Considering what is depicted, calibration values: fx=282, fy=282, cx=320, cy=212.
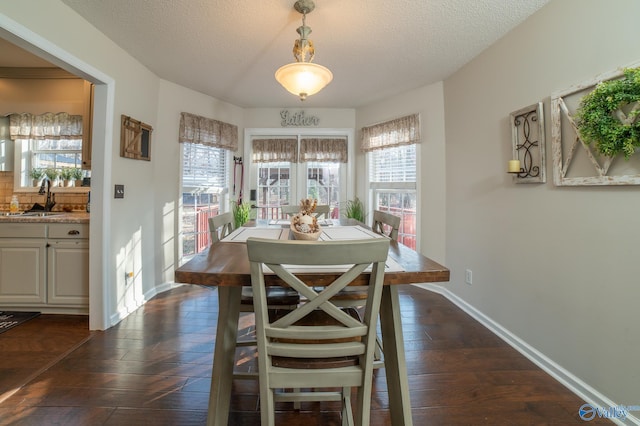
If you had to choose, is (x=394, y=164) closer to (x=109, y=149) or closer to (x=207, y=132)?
(x=207, y=132)

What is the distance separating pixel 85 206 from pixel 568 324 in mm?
4307

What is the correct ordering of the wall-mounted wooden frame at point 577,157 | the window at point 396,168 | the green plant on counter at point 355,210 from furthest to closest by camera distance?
1. the green plant on counter at point 355,210
2. the window at point 396,168
3. the wall-mounted wooden frame at point 577,157

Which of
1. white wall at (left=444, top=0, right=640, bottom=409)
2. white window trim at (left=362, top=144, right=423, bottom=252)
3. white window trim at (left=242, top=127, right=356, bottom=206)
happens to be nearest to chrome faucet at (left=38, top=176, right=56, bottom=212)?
white window trim at (left=242, top=127, right=356, bottom=206)

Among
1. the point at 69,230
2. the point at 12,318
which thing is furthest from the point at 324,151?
the point at 12,318

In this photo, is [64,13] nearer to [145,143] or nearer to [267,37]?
[145,143]

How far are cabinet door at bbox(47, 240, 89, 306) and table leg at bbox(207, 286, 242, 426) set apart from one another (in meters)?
1.99

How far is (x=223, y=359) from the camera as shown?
1.26 meters

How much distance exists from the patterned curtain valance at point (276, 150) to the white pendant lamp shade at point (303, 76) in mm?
2288

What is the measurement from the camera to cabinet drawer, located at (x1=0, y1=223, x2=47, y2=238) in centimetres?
244

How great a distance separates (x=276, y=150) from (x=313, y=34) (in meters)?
2.04

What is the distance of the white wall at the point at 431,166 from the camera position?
3.19m

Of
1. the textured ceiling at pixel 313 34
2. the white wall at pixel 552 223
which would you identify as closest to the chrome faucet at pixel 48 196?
the textured ceiling at pixel 313 34

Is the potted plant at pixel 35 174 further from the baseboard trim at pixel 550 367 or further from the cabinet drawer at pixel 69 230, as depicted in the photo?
the baseboard trim at pixel 550 367

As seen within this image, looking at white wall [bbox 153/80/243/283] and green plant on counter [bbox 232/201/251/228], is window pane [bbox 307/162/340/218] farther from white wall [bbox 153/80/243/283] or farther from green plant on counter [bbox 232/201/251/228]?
white wall [bbox 153/80/243/283]
